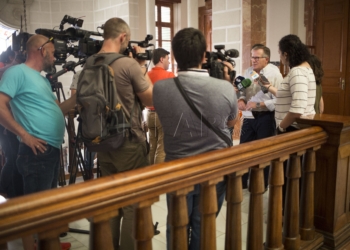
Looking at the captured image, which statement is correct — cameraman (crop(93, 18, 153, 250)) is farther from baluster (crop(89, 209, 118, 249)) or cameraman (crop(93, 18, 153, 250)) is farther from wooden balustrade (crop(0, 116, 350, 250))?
baluster (crop(89, 209, 118, 249))

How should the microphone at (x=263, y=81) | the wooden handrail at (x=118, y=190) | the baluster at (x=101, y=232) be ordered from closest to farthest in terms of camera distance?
the wooden handrail at (x=118, y=190) < the baluster at (x=101, y=232) < the microphone at (x=263, y=81)

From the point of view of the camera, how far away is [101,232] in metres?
0.99

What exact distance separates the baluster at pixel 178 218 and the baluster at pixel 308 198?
2.66ft

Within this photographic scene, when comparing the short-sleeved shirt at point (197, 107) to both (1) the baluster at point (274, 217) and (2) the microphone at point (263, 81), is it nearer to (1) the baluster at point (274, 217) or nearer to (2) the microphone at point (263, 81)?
(1) the baluster at point (274, 217)

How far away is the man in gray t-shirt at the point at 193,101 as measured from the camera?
144 centimetres

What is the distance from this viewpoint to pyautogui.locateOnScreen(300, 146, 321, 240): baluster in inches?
67.9

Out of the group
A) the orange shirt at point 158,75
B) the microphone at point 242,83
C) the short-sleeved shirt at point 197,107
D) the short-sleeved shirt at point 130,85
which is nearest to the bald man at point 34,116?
the short-sleeved shirt at point 130,85

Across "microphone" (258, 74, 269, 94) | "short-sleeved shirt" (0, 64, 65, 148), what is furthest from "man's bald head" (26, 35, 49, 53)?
"microphone" (258, 74, 269, 94)

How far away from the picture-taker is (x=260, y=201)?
1469mm

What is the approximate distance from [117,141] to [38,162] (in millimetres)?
547

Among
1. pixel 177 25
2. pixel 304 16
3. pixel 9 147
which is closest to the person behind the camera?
pixel 9 147

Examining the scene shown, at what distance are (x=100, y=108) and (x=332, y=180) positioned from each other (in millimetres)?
1204

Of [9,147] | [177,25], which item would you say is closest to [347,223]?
[9,147]

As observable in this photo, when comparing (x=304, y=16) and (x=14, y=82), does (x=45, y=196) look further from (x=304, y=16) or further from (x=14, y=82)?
(x=304, y=16)
